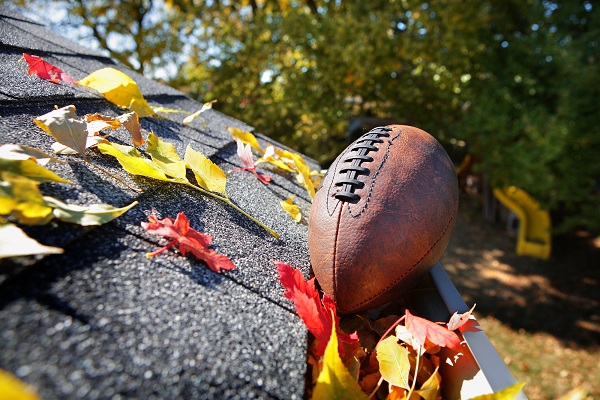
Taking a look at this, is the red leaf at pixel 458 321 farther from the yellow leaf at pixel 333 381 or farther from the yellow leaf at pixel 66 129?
the yellow leaf at pixel 66 129

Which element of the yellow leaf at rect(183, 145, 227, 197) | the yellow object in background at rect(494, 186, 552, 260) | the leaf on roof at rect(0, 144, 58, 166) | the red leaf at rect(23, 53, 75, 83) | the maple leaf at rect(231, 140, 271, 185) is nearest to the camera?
the leaf on roof at rect(0, 144, 58, 166)

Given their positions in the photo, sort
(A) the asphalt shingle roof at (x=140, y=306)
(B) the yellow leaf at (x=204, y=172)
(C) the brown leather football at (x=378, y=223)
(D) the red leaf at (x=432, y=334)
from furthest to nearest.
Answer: (B) the yellow leaf at (x=204, y=172) → (C) the brown leather football at (x=378, y=223) → (D) the red leaf at (x=432, y=334) → (A) the asphalt shingle roof at (x=140, y=306)

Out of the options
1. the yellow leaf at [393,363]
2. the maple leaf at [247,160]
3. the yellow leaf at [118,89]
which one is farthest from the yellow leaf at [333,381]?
the yellow leaf at [118,89]

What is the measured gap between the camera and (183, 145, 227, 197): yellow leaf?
1.10 meters

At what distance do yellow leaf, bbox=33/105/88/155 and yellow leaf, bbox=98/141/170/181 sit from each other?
0.07m

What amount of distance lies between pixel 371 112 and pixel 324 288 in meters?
6.22

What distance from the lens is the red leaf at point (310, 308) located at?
0.80 metres

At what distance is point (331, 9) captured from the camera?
6.24m

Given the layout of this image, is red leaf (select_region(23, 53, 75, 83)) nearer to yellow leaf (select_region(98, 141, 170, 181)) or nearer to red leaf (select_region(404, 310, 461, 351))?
yellow leaf (select_region(98, 141, 170, 181))

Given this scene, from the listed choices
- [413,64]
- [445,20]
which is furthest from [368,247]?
[413,64]

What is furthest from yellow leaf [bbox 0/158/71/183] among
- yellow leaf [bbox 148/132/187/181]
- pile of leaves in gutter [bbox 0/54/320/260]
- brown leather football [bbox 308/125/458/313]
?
brown leather football [bbox 308/125/458/313]

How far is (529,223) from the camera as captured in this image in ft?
22.3

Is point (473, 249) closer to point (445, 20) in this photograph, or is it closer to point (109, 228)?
point (445, 20)

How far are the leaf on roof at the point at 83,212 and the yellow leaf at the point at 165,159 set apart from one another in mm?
295
